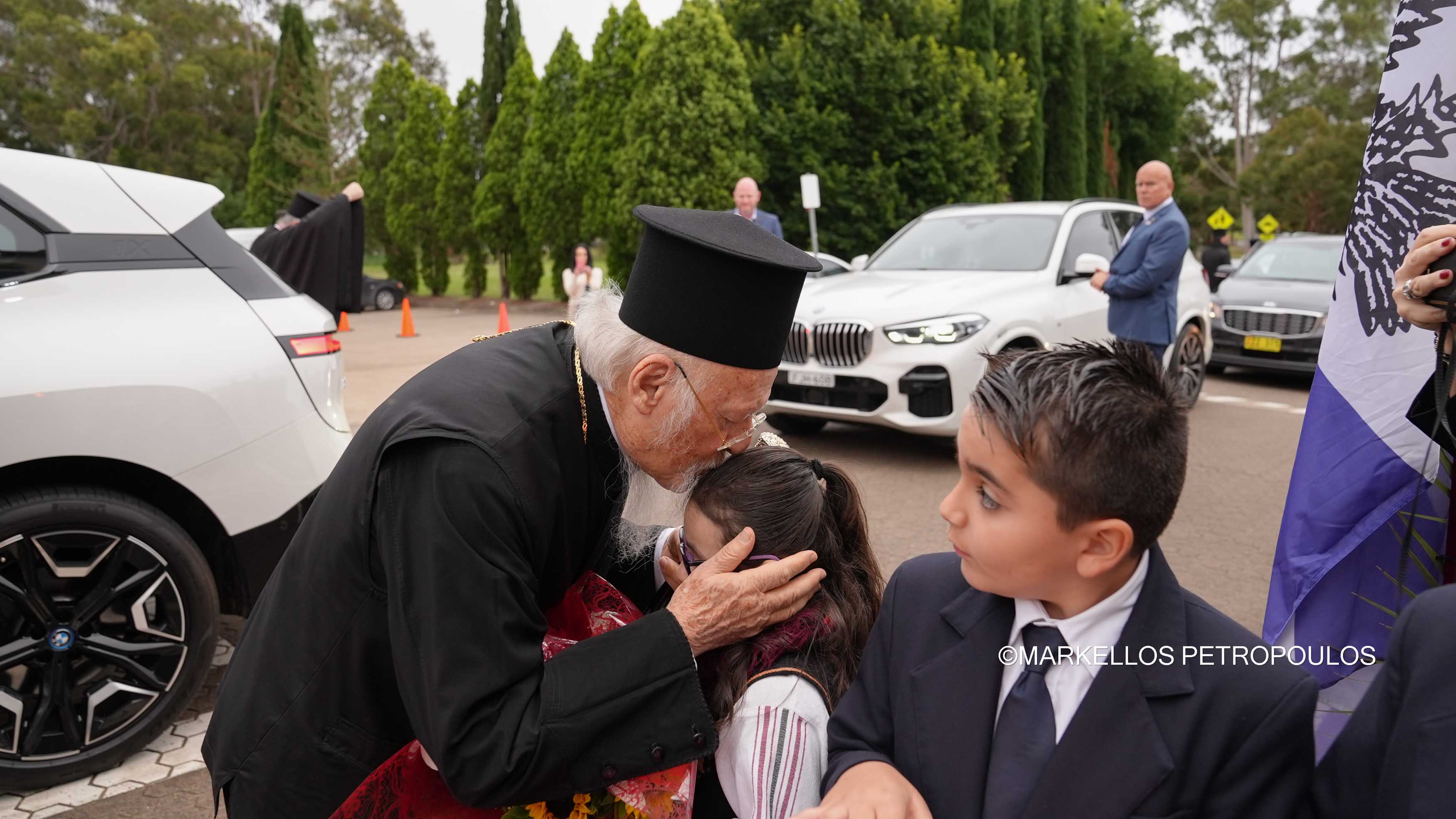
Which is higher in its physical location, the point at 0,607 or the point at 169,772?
the point at 0,607

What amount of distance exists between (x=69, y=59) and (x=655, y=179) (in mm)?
34600

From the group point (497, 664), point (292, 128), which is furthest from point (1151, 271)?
point (292, 128)

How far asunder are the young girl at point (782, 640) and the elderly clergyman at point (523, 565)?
0.07 meters

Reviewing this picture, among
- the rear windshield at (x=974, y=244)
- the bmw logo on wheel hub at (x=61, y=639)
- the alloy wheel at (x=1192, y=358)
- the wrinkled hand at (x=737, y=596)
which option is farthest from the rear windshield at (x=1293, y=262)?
the bmw logo on wheel hub at (x=61, y=639)

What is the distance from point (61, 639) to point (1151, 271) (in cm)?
644

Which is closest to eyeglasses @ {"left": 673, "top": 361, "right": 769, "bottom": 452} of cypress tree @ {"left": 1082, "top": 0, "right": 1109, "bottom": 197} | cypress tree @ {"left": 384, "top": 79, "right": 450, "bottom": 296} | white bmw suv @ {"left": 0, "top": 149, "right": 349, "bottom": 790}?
white bmw suv @ {"left": 0, "top": 149, "right": 349, "bottom": 790}

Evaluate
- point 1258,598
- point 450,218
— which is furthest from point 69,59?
point 1258,598

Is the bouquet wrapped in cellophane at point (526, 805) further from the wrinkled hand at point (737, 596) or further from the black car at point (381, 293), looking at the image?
the black car at point (381, 293)

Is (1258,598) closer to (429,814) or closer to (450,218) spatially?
(429,814)

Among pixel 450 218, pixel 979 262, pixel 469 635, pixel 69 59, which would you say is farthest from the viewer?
pixel 69 59

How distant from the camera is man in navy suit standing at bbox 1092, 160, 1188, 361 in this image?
22.5ft

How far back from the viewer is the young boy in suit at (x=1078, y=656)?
4.25 ft

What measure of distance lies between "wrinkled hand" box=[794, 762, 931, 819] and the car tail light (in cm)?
251

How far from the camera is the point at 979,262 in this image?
306 inches
